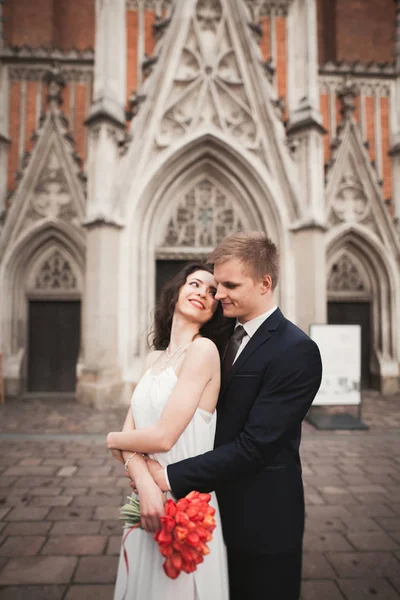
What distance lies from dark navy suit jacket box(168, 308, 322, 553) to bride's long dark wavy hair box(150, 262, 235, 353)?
210 mm

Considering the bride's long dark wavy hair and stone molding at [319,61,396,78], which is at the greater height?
stone molding at [319,61,396,78]

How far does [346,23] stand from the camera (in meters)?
10.1

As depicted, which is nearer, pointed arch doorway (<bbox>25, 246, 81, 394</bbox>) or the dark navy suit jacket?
the dark navy suit jacket

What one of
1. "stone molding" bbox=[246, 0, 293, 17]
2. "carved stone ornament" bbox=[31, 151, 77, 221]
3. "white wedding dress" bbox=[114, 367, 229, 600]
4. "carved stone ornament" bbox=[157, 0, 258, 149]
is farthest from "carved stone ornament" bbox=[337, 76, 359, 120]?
"white wedding dress" bbox=[114, 367, 229, 600]

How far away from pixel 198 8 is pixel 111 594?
993 centimetres

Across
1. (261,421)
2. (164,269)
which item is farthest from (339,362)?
(261,421)

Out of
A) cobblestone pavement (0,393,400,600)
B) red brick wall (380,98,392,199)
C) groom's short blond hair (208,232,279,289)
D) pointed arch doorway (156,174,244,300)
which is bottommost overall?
cobblestone pavement (0,393,400,600)

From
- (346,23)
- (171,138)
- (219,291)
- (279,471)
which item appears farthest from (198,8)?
(279,471)

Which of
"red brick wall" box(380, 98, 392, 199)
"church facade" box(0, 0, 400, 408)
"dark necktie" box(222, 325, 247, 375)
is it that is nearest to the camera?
"dark necktie" box(222, 325, 247, 375)

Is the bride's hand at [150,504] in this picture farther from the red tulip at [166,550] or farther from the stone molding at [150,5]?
the stone molding at [150,5]

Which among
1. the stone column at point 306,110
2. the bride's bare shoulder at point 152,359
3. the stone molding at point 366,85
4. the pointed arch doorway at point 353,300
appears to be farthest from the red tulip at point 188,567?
the stone molding at point 366,85

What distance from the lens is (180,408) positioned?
119cm

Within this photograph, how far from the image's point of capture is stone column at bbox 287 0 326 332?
6914 mm

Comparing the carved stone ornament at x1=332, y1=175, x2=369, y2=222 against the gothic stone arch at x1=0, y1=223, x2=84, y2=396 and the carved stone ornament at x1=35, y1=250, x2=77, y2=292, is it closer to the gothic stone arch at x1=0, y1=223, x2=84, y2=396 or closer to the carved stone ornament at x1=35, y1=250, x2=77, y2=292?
the gothic stone arch at x1=0, y1=223, x2=84, y2=396
